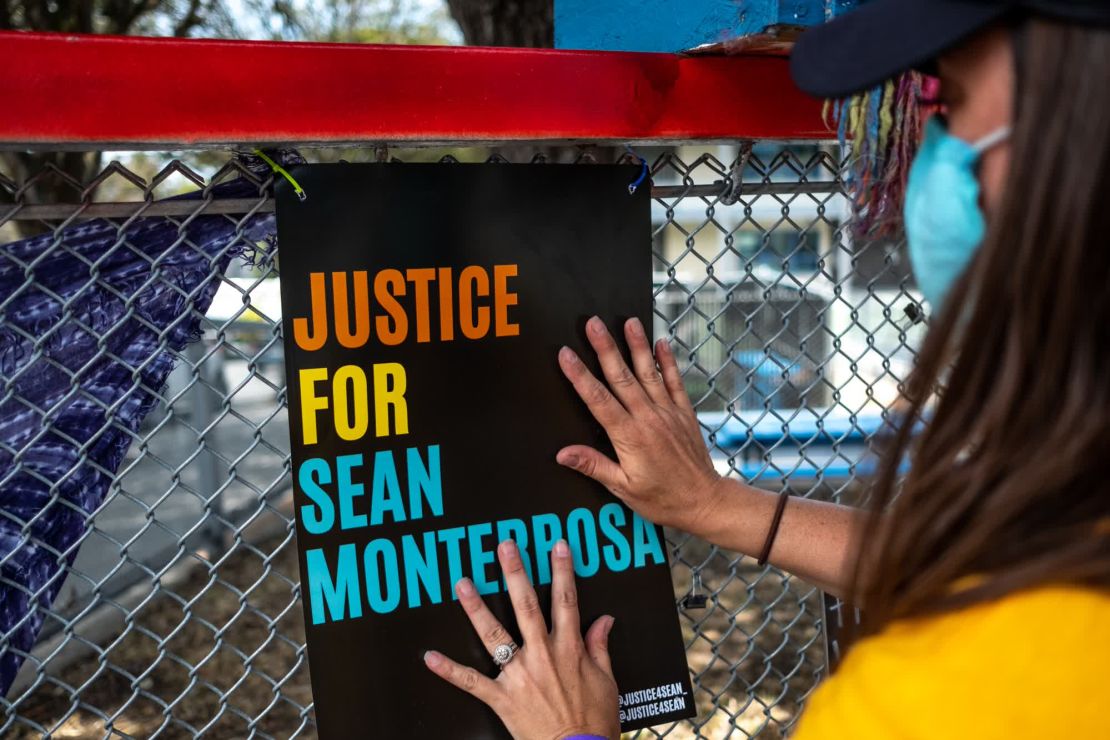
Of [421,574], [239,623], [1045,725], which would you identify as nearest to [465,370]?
[421,574]

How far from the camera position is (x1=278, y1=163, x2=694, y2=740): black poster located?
149 cm

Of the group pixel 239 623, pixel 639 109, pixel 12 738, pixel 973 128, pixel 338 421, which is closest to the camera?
pixel 973 128

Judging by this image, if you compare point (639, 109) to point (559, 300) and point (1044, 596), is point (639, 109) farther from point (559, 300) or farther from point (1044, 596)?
point (1044, 596)

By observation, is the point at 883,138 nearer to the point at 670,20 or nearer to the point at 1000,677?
the point at 670,20

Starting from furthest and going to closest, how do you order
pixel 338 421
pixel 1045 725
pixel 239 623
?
pixel 239 623, pixel 338 421, pixel 1045 725

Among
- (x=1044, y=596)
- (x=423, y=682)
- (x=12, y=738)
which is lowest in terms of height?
(x=12, y=738)

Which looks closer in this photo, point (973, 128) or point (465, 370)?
point (973, 128)

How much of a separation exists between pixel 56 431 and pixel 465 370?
673 millimetres

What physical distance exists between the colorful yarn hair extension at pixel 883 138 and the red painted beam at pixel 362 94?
0.18m

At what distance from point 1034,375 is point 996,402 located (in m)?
0.04

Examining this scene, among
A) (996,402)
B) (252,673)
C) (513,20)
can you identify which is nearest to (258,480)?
(252,673)

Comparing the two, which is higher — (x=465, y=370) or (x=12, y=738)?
(x=465, y=370)

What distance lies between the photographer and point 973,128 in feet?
3.47

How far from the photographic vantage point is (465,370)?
62.6 inches
